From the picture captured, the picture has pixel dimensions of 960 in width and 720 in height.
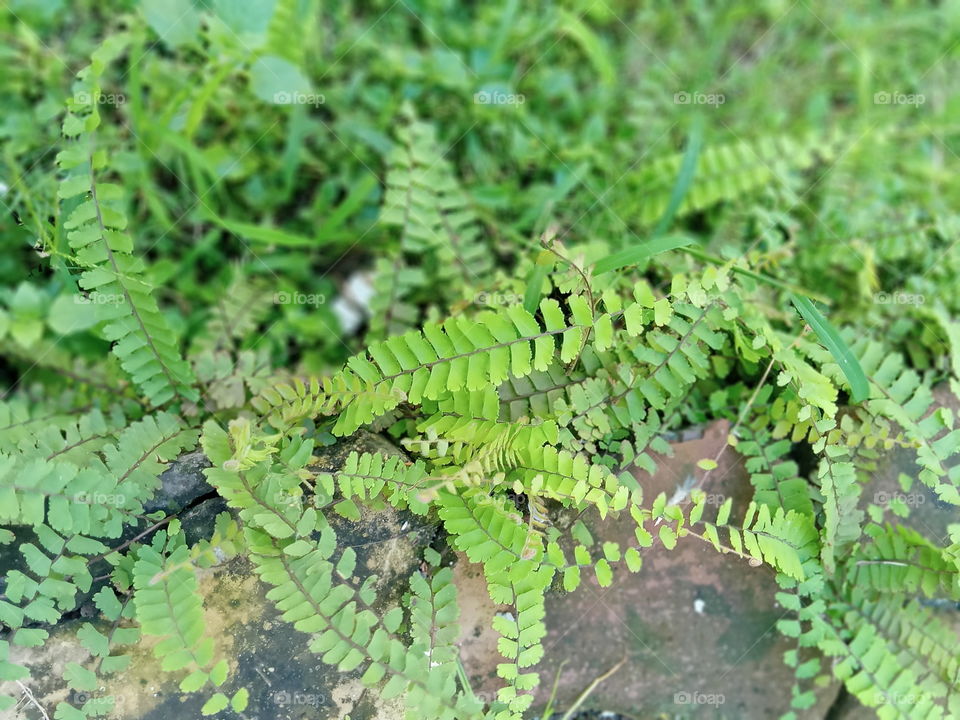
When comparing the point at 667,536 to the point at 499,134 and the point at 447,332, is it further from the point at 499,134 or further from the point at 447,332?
the point at 499,134

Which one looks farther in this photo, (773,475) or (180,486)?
(773,475)

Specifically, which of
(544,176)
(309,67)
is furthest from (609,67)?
(309,67)

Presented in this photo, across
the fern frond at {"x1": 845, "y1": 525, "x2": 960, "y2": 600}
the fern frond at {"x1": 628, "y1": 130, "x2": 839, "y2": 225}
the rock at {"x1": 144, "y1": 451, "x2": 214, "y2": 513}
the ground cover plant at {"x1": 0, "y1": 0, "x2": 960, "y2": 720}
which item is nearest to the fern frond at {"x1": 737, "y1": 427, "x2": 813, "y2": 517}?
the ground cover plant at {"x1": 0, "y1": 0, "x2": 960, "y2": 720}

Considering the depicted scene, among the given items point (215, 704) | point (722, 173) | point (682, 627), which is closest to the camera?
point (215, 704)

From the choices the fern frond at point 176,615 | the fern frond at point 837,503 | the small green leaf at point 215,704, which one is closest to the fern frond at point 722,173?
the fern frond at point 837,503

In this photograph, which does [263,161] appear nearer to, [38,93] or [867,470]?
[38,93]

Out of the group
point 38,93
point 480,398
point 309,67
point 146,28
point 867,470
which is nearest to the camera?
point 480,398

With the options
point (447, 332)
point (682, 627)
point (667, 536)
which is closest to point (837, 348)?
point (667, 536)

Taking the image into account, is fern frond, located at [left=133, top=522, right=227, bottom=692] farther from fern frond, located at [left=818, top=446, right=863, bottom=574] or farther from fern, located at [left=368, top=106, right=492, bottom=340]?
fern frond, located at [left=818, top=446, right=863, bottom=574]
